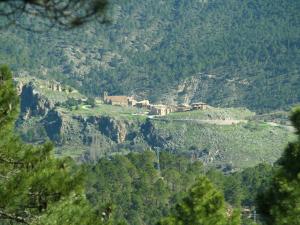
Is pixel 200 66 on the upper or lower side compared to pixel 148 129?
upper

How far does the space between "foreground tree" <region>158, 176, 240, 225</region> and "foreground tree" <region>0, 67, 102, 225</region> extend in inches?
147

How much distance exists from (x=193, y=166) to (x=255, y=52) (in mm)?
121883

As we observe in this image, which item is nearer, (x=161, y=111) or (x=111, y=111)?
(x=161, y=111)

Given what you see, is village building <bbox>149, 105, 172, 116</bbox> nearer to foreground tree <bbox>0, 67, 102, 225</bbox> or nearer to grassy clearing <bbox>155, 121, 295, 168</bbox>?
grassy clearing <bbox>155, 121, 295, 168</bbox>

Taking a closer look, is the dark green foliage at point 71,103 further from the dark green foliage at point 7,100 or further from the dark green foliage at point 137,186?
the dark green foliage at point 7,100

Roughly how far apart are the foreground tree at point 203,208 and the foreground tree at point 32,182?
374 centimetres

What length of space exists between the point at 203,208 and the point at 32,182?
5.75 metres

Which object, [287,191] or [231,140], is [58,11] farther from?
[231,140]

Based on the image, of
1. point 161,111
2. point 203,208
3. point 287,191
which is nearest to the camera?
point 287,191

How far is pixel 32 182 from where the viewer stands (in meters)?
12.3

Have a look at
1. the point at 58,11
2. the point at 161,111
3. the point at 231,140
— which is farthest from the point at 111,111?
the point at 58,11

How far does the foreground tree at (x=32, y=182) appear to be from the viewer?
40.1 feet

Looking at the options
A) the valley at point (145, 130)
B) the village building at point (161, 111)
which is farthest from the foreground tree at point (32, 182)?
the village building at point (161, 111)

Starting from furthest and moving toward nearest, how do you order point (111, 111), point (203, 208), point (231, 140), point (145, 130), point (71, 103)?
point (71, 103), point (111, 111), point (145, 130), point (231, 140), point (203, 208)
